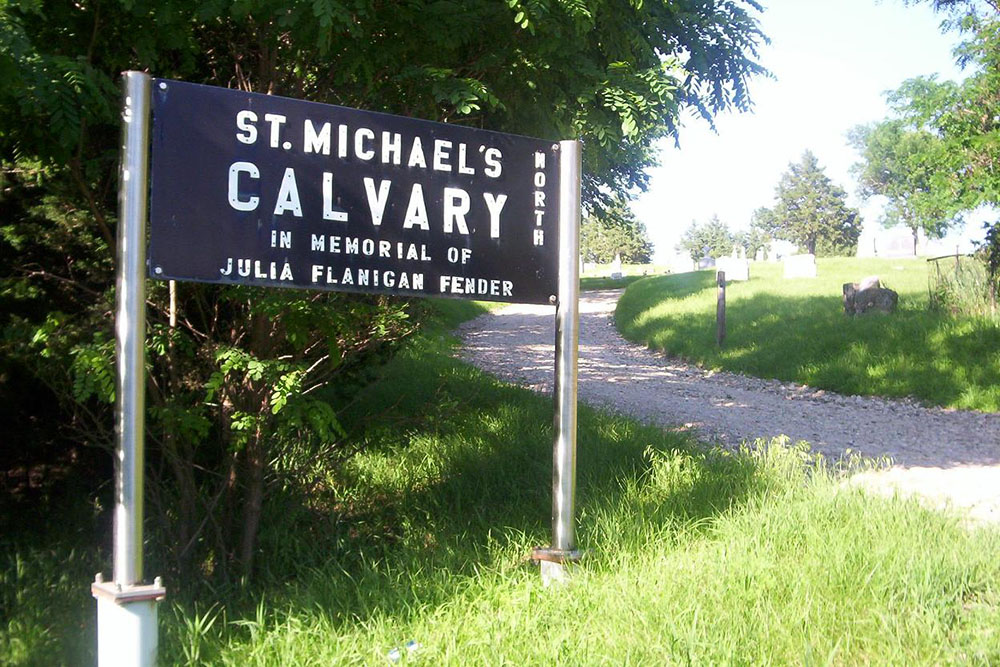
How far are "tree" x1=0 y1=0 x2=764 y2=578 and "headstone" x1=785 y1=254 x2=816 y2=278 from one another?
2655 centimetres

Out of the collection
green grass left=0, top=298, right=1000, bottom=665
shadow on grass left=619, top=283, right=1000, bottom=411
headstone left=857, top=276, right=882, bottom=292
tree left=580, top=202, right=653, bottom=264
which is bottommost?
green grass left=0, top=298, right=1000, bottom=665

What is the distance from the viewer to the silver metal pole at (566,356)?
12.8ft

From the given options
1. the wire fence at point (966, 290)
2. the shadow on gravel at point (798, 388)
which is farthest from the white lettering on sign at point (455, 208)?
the wire fence at point (966, 290)

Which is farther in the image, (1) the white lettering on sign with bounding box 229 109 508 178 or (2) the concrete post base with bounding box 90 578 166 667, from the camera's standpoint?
(1) the white lettering on sign with bounding box 229 109 508 178

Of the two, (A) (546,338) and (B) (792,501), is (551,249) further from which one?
(A) (546,338)

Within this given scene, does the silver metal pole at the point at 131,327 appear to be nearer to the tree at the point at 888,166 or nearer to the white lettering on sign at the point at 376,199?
the white lettering on sign at the point at 376,199

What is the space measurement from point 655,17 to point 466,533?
10.2ft

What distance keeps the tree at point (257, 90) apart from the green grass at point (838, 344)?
730 cm

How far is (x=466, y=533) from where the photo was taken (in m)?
4.98

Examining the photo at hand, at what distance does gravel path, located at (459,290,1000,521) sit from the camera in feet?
22.1

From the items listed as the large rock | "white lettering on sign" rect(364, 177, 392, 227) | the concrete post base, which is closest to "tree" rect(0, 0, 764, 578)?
"white lettering on sign" rect(364, 177, 392, 227)

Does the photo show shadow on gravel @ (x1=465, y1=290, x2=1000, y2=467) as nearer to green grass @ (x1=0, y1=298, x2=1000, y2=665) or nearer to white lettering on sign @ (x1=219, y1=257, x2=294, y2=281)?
green grass @ (x1=0, y1=298, x2=1000, y2=665)

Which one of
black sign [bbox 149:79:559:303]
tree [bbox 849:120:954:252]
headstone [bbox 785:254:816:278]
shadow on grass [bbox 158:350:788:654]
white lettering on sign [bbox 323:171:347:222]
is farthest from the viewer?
tree [bbox 849:120:954:252]

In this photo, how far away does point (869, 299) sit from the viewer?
16250 millimetres
